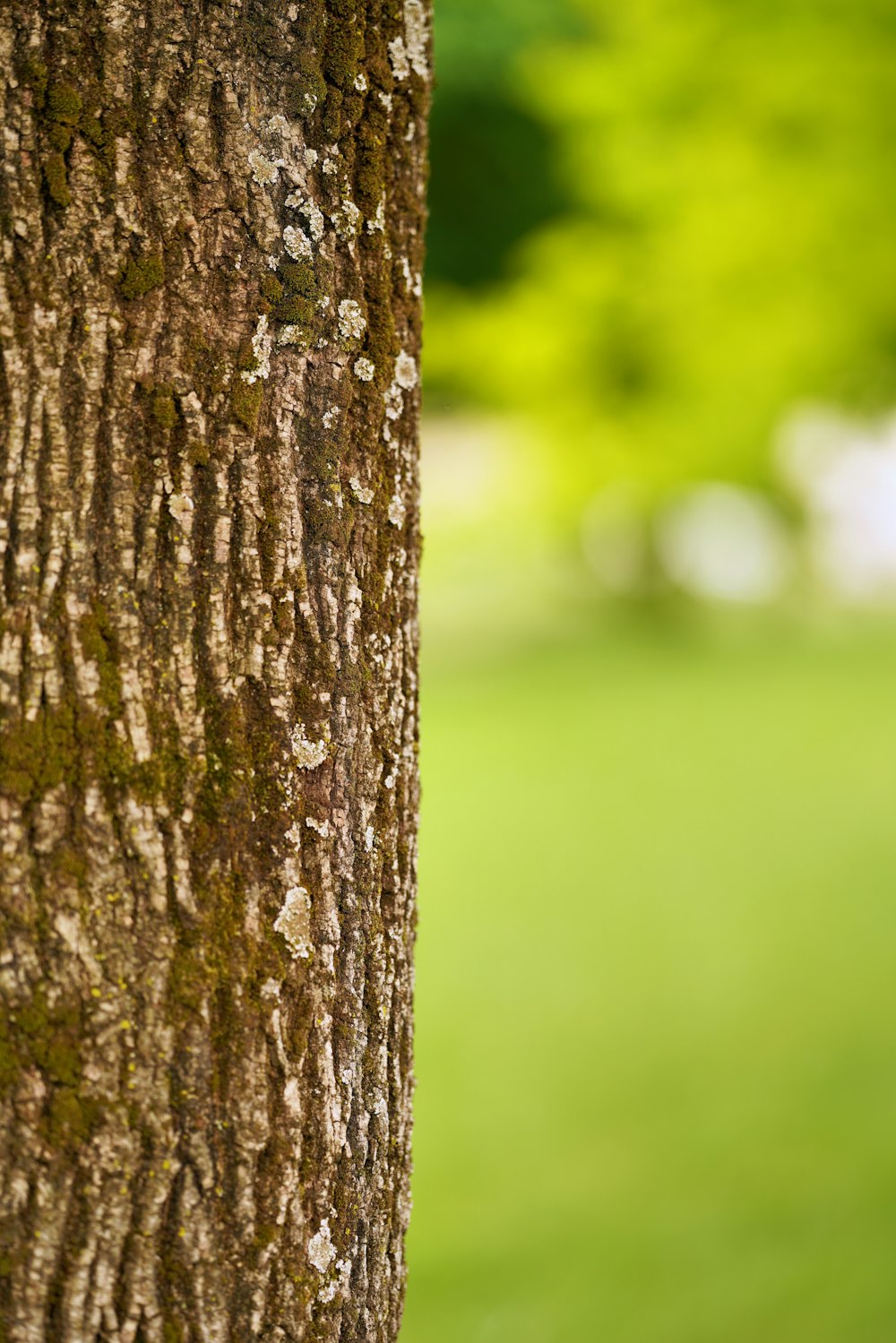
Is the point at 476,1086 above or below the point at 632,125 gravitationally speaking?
below

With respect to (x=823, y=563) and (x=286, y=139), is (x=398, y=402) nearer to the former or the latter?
(x=286, y=139)

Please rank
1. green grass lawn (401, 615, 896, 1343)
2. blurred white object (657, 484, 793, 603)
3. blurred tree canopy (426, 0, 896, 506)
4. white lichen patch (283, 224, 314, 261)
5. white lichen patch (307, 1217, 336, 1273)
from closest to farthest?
white lichen patch (283, 224, 314, 261) → white lichen patch (307, 1217, 336, 1273) → green grass lawn (401, 615, 896, 1343) → blurred tree canopy (426, 0, 896, 506) → blurred white object (657, 484, 793, 603)

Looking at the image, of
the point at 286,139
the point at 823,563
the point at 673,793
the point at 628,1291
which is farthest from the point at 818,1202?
the point at 823,563

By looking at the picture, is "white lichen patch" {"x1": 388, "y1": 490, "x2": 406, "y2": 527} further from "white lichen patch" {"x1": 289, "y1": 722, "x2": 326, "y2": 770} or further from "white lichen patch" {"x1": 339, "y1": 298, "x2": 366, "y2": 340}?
"white lichen patch" {"x1": 289, "y1": 722, "x2": 326, "y2": 770}

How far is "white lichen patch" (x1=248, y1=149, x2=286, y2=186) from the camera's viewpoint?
1680 mm

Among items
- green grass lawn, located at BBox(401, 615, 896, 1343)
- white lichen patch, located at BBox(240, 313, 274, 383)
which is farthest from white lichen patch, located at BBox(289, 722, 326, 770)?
green grass lawn, located at BBox(401, 615, 896, 1343)

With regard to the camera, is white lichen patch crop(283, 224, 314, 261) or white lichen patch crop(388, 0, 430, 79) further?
white lichen patch crop(388, 0, 430, 79)

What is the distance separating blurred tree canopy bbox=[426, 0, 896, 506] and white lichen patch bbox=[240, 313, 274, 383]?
4712 mm

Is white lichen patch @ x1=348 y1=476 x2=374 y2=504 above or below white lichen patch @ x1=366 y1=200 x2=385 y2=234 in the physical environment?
below

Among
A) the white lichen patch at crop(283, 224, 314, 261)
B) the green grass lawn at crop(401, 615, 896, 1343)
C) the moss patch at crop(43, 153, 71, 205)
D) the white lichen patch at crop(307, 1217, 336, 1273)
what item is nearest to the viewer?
the moss patch at crop(43, 153, 71, 205)

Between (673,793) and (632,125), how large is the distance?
5672 millimetres

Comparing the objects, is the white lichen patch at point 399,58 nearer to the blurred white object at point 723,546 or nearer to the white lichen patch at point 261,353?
the white lichen patch at point 261,353

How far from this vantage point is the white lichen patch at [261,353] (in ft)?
5.53

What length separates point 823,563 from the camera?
2052 cm
